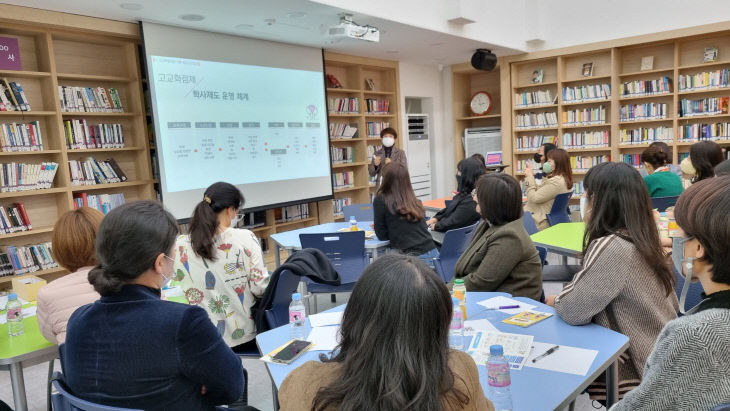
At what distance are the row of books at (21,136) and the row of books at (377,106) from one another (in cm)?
464

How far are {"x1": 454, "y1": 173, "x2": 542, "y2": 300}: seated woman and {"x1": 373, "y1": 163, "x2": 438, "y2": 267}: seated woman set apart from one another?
146cm

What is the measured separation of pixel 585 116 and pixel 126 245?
788cm

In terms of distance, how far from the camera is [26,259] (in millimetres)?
4559

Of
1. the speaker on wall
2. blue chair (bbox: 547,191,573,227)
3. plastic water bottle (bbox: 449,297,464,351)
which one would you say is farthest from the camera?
the speaker on wall

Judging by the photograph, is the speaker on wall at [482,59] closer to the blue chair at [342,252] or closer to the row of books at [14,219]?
the blue chair at [342,252]

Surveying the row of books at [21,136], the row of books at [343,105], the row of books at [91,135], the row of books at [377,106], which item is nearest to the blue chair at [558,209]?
the row of books at [343,105]

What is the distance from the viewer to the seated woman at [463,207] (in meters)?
4.55

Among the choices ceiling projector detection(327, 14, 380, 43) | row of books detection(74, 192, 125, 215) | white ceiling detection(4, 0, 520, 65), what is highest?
white ceiling detection(4, 0, 520, 65)

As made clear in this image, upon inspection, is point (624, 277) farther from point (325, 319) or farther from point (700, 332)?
point (325, 319)

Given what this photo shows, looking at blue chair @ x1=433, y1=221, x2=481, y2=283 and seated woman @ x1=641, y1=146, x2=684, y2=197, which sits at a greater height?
seated woman @ x1=641, y1=146, x2=684, y2=197

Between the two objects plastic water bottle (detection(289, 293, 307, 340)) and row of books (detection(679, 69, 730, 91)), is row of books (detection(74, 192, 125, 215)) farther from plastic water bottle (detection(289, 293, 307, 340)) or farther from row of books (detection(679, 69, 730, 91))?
row of books (detection(679, 69, 730, 91))

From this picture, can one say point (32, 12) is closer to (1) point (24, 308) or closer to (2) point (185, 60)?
(2) point (185, 60)

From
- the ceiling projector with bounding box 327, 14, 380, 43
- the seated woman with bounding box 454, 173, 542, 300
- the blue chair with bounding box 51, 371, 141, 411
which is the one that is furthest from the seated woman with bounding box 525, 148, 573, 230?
the blue chair with bounding box 51, 371, 141, 411

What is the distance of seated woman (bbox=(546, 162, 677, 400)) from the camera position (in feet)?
6.39
